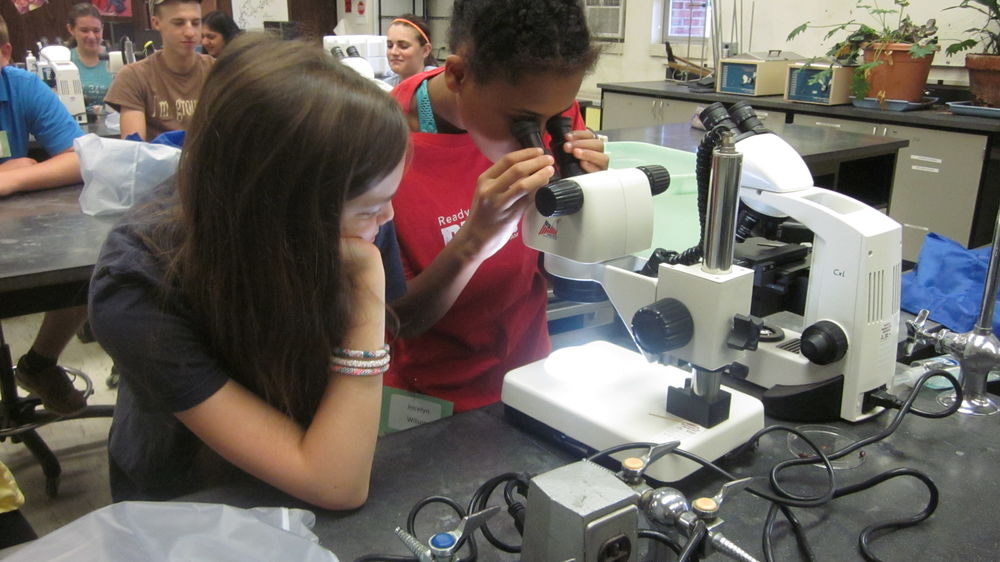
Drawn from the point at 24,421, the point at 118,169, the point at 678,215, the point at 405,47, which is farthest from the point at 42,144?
the point at 678,215

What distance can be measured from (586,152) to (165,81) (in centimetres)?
254

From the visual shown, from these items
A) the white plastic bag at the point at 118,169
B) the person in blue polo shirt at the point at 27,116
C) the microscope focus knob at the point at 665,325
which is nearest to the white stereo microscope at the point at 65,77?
the person in blue polo shirt at the point at 27,116

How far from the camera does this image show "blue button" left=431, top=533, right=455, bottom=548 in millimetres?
610

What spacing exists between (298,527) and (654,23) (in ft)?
15.6

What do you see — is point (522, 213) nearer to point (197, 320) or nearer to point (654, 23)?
point (197, 320)

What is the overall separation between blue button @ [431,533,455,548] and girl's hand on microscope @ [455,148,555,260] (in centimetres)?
41

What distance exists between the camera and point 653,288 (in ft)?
2.68

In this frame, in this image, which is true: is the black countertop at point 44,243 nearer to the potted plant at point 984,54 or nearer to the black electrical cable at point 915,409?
the black electrical cable at point 915,409

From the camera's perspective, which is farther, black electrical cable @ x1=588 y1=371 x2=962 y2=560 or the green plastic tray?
the green plastic tray

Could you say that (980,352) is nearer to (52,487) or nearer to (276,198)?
(276,198)

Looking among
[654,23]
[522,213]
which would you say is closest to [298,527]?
[522,213]

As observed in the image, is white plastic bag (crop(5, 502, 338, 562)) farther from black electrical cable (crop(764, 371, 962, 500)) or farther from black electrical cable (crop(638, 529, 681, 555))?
black electrical cable (crop(764, 371, 962, 500))

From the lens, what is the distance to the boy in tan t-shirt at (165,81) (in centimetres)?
284

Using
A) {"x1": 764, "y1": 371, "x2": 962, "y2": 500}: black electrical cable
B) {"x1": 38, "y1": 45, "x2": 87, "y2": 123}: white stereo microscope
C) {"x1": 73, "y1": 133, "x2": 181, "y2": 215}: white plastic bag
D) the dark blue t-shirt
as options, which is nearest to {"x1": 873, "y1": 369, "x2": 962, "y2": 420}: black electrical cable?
{"x1": 764, "y1": 371, "x2": 962, "y2": 500}: black electrical cable
